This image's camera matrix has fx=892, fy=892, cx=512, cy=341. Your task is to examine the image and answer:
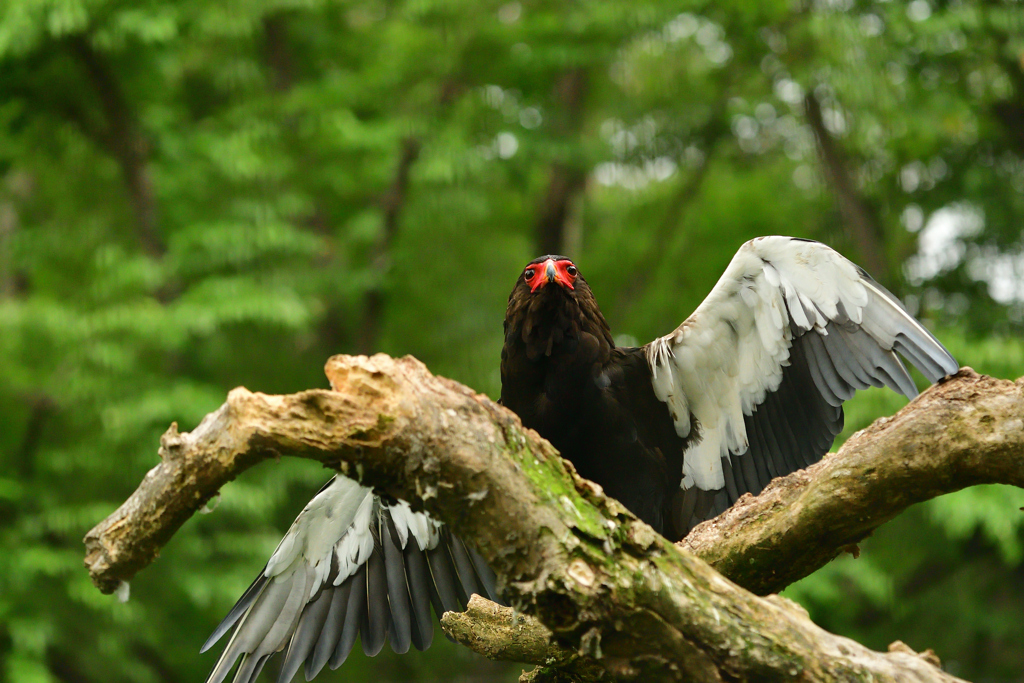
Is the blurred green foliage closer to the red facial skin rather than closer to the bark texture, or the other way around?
the red facial skin

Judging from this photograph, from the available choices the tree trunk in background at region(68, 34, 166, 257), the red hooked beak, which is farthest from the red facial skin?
the tree trunk in background at region(68, 34, 166, 257)

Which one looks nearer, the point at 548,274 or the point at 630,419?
the point at 548,274

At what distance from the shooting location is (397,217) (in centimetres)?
965

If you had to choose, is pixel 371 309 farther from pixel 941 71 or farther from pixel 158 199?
pixel 941 71

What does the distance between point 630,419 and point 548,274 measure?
30.3 inches

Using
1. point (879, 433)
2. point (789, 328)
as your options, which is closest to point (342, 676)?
point (789, 328)

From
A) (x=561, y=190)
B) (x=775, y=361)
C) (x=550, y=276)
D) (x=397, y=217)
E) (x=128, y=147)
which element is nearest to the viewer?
(x=550, y=276)

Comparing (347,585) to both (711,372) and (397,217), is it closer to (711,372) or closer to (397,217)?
(711,372)

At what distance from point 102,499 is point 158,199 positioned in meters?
3.19

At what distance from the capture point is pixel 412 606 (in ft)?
13.2

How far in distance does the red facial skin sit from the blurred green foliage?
4.01 metres

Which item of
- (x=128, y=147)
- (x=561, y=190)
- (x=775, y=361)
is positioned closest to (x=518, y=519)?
(x=775, y=361)

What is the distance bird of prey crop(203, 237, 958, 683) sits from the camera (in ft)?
12.1

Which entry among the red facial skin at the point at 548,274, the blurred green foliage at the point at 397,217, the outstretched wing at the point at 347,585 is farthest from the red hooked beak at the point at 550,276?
the blurred green foliage at the point at 397,217
